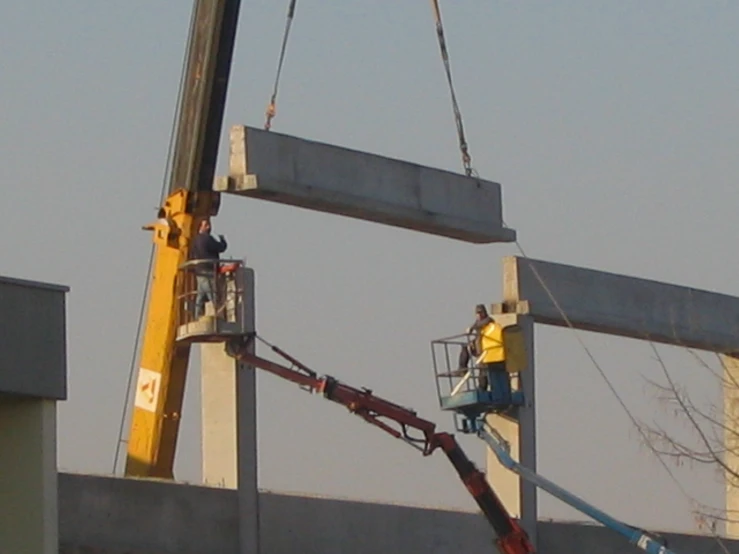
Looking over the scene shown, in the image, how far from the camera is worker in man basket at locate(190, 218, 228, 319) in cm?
2480

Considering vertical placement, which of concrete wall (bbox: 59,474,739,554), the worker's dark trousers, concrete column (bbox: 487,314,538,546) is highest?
the worker's dark trousers

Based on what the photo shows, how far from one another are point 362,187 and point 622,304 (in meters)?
5.11

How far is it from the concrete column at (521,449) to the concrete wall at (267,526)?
0.46 m

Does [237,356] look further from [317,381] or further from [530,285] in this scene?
[530,285]

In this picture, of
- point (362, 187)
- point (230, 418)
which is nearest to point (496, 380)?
point (362, 187)

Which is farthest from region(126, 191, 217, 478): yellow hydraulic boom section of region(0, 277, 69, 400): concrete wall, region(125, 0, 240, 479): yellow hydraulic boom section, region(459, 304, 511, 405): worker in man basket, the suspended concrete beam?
region(0, 277, 69, 400): concrete wall

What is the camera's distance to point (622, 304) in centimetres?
2895

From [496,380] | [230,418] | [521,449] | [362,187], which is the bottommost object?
[521,449]

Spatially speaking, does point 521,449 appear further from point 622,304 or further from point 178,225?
point 178,225

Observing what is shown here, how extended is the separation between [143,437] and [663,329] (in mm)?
7859

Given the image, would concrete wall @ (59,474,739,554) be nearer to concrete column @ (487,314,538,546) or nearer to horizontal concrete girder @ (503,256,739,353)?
concrete column @ (487,314,538,546)

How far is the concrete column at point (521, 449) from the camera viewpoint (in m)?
26.9

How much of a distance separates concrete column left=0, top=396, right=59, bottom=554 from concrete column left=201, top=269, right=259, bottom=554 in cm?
465

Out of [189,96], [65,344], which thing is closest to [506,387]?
[189,96]
